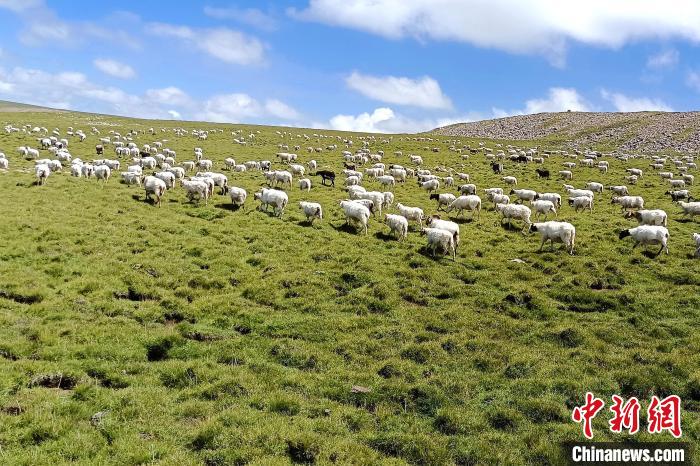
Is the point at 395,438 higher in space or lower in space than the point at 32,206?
lower

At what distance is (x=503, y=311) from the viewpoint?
54.3 ft

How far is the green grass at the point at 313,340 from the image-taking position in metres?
9.21

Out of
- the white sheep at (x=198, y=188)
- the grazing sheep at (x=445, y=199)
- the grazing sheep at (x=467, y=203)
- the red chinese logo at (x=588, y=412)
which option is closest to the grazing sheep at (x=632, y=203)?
the grazing sheep at (x=467, y=203)

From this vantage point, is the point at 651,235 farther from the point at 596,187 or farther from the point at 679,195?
the point at 596,187

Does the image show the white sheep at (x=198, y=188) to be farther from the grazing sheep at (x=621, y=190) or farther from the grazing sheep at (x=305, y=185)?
the grazing sheep at (x=621, y=190)

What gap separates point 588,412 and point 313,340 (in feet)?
25.4

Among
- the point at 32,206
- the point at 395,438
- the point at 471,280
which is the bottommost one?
the point at 395,438

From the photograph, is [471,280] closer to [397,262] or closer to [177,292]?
[397,262]

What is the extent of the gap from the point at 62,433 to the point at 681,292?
21352mm

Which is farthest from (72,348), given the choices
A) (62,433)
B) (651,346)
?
(651,346)

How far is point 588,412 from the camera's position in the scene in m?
10.5

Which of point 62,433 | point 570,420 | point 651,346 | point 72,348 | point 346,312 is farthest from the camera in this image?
point 346,312

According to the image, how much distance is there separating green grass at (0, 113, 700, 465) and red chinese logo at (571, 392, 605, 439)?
0.23 m

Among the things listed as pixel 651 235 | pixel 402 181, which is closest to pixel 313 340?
pixel 651 235
